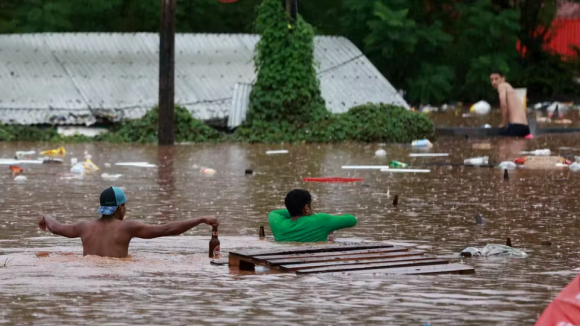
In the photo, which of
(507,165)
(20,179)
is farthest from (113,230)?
(507,165)

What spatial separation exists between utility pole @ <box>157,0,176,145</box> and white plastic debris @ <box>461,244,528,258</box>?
1754 cm

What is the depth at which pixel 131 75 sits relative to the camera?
3275 centimetres

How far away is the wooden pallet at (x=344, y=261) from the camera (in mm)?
9312

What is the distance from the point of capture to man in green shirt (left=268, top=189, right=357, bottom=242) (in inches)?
439

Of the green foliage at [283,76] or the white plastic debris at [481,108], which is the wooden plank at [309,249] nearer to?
the green foliage at [283,76]

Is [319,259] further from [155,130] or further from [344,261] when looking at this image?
[155,130]

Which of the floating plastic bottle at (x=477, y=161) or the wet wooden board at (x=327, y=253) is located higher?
the floating plastic bottle at (x=477, y=161)

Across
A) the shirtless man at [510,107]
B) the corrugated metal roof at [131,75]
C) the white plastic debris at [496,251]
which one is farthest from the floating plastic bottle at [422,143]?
the white plastic debris at [496,251]

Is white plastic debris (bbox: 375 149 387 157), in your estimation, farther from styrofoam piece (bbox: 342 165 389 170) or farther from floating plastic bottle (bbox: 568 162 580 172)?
floating plastic bottle (bbox: 568 162 580 172)

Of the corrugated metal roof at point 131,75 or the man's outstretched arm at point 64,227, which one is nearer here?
the man's outstretched arm at point 64,227

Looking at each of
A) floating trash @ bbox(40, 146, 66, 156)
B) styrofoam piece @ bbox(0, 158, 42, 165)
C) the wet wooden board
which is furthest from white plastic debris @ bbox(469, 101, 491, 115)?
the wet wooden board

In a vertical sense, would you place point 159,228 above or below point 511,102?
below

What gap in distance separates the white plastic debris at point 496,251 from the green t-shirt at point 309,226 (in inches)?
48.3

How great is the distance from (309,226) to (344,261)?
166cm
